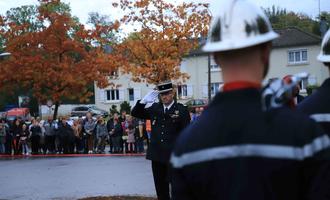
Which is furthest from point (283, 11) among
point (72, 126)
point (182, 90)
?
point (72, 126)

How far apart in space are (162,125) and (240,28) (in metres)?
5.56

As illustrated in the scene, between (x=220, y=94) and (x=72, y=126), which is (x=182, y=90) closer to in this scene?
(x=72, y=126)

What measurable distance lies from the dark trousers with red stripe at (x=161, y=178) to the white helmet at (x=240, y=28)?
5427mm

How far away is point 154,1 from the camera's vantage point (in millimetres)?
32469

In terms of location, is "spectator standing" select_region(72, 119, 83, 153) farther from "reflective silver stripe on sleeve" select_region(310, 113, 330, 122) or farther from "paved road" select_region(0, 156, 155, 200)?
"reflective silver stripe on sleeve" select_region(310, 113, 330, 122)

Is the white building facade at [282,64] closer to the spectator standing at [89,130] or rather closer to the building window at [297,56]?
the building window at [297,56]

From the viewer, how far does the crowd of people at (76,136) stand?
22.5m

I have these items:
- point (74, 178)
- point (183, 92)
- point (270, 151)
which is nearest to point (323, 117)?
point (270, 151)

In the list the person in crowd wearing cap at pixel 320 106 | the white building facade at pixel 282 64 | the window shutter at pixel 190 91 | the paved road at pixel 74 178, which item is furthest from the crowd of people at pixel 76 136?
the window shutter at pixel 190 91

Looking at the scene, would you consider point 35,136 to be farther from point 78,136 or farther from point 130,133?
point 130,133

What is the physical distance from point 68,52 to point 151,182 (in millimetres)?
20894

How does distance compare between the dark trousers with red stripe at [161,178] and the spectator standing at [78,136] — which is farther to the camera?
the spectator standing at [78,136]

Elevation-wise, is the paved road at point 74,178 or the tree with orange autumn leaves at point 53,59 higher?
the tree with orange autumn leaves at point 53,59

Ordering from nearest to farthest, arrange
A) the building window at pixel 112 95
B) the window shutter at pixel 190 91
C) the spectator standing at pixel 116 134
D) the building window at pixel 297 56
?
the spectator standing at pixel 116 134 < the building window at pixel 297 56 < the window shutter at pixel 190 91 < the building window at pixel 112 95
